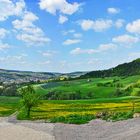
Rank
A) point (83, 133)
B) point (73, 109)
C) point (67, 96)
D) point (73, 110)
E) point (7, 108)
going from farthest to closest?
point (67, 96) → point (7, 108) → point (73, 109) → point (73, 110) → point (83, 133)

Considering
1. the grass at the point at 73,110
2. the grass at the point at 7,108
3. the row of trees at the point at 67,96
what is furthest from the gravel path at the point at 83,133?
the row of trees at the point at 67,96

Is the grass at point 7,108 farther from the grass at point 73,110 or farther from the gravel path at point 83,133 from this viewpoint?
the gravel path at point 83,133

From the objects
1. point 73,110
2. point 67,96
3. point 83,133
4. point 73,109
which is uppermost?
point 67,96

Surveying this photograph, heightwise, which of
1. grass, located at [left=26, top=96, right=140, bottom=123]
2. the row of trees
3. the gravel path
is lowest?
the gravel path

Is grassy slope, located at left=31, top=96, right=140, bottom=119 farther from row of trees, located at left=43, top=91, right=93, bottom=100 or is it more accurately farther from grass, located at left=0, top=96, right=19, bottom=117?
row of trees, located at left=43, top=91, right=93, bottom=100

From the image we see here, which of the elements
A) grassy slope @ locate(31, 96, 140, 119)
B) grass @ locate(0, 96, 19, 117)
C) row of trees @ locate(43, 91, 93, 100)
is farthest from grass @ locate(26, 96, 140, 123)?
row of trees @ locate(43, 91, 93, 100)

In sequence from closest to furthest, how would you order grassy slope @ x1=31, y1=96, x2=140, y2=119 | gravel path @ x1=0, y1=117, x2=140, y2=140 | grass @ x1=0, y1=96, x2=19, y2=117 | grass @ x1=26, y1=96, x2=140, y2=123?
gravel path @ x1=0, y1=117, x2=140, y2=140 → grass @ x1=26, y1=96, x2=140, y2=123 → grassy slope @ x1=31, y1=96, x2=140, y2=119 → grass @ x1=0, y1=96, x2=19, y2=117

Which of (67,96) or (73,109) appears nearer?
(73,109)

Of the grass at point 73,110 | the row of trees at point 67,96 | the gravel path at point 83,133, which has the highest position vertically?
the row of trees at point 67,96

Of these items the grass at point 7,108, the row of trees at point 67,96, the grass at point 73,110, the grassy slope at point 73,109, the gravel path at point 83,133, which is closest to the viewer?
the gravel path at point 83,133

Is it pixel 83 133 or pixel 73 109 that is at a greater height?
pixel 73 109

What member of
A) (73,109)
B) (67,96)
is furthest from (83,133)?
(67,96)

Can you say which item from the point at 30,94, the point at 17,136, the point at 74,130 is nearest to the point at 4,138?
the point at 17,136

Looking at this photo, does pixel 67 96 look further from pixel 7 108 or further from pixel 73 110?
pixel 73 110
